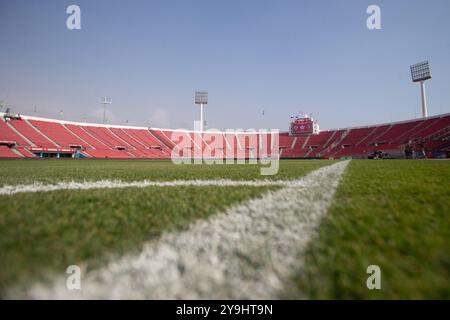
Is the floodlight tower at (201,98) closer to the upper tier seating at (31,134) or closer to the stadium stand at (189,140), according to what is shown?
the stadium stand at (189,140)

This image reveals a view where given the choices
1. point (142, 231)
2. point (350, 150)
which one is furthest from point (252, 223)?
point (350, 150)

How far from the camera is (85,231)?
1.15 metres

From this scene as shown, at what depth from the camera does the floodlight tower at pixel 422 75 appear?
4216cm

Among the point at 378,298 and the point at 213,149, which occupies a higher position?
the point at 213,149

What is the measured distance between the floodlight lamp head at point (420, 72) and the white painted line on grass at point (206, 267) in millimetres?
57213

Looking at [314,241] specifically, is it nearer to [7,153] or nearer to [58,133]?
[7,153]

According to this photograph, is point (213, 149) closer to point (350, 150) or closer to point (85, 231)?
point (350, 150)

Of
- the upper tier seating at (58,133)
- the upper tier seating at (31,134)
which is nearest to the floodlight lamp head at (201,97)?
the upper tier seating at (58,133)

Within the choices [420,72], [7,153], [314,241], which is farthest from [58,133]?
[420,72]

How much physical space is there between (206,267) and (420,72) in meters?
58.3

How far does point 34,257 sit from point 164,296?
559 mm

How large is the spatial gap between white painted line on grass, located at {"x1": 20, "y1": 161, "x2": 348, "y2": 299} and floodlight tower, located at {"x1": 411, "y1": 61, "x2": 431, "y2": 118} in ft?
184

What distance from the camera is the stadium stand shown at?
104 ft

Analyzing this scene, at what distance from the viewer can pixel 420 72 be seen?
141ft
